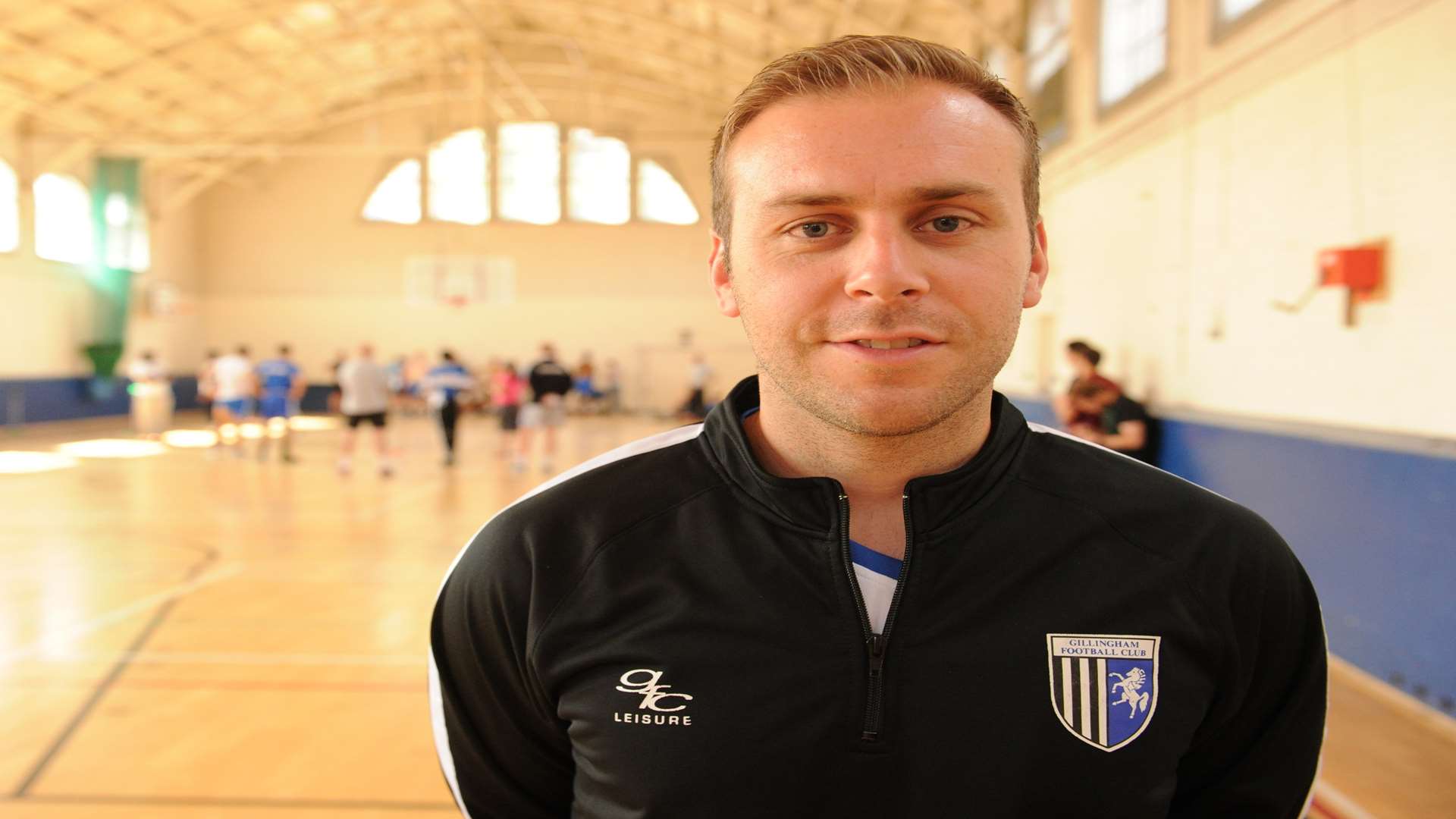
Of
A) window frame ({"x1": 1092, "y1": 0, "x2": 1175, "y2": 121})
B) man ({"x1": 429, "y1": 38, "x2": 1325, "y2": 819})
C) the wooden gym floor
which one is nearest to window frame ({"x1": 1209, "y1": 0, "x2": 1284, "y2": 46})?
window frame ({"x1": 1092, "y1": 0, "x2": 1175, "y2": 121})

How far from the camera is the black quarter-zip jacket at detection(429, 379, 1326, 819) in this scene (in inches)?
48.6

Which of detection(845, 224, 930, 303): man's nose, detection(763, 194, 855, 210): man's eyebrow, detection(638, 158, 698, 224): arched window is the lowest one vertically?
detection(845, 224, 930, 303): man's nose

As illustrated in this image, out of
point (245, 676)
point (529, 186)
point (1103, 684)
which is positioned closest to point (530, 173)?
point (529, 186)

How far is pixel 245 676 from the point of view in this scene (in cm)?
488

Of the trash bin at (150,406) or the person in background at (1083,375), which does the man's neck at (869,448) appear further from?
the trash bin at (150,406)

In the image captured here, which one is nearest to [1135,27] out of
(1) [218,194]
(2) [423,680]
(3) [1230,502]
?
(2) [423,680]

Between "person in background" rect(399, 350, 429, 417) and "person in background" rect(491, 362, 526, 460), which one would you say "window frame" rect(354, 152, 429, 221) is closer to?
"person in background" rect(399, 350, 429, 417)

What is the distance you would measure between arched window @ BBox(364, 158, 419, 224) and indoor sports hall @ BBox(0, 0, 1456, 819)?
0.08 meters

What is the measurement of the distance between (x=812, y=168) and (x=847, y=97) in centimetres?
10

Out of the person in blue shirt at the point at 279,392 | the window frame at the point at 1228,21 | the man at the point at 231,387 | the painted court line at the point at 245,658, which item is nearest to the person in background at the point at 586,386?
the man at the point at 231,387

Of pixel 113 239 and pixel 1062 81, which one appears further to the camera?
pixel 113 239

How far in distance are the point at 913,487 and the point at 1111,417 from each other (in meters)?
6.41

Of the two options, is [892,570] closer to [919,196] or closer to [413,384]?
[919,196]

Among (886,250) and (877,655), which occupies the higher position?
(886,250)
